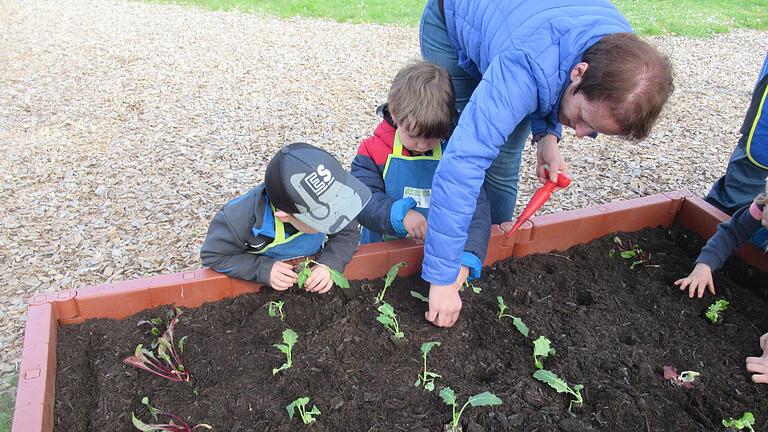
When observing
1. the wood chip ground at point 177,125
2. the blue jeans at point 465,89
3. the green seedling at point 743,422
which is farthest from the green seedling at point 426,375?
the wood chip ground at point 177,125

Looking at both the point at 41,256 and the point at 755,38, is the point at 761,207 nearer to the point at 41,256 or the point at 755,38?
the point at 41,256

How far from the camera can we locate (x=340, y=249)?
2.17 meters

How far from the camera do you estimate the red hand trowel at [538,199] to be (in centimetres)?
223

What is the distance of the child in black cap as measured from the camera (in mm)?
1777

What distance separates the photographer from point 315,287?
2094 mm

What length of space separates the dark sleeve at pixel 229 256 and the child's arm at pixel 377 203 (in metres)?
0.47

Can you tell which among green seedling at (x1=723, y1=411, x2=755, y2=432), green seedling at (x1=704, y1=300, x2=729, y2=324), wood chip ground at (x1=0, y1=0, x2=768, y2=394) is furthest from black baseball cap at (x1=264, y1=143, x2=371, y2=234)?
wood chip ground at (x1=0, y1=0, x2=768, y2=394)

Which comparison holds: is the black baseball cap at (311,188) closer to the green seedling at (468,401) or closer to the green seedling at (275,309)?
the green seedling at (275,309)

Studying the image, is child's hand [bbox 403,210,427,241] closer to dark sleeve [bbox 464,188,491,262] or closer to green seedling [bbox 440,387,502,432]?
dark sleeve [bbox 464,188,491,262]

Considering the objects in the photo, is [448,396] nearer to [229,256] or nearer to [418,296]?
[418,296]

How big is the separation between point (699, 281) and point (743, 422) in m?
0.69

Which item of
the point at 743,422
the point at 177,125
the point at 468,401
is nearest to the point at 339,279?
the point at 468,401

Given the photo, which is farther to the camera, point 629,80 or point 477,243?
point 477,243

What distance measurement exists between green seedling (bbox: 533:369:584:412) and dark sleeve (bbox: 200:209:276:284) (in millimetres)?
1020
